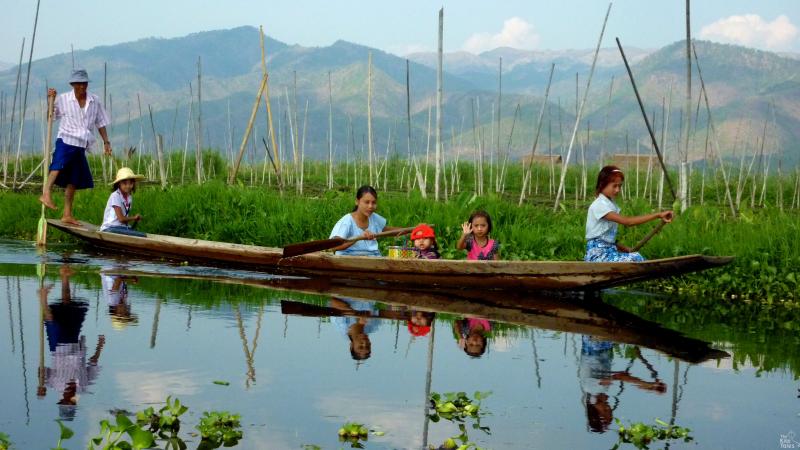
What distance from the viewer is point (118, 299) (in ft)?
23.6

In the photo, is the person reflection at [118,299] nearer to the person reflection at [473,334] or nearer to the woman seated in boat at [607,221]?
the person reflection at [473,334]

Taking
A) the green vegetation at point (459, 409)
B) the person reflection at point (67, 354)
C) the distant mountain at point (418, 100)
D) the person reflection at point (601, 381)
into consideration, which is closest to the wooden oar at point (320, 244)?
the person reflection at point (67, 354)

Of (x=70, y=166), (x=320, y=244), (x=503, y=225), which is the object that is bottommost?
(x=320, y=244)

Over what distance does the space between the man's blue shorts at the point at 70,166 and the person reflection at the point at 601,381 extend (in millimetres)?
5989

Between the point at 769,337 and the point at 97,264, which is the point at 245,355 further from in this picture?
the point at 97,264

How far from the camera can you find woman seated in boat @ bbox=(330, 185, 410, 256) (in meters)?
8.20

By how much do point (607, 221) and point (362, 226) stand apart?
6.38 feet

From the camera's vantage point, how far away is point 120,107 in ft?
468

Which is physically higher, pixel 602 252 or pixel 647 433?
pixel 602 252

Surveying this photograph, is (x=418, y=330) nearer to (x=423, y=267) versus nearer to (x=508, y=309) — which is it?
(x=508, y=309)

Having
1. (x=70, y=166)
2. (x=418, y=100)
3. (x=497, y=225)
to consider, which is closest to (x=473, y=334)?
(x=497, y=225)

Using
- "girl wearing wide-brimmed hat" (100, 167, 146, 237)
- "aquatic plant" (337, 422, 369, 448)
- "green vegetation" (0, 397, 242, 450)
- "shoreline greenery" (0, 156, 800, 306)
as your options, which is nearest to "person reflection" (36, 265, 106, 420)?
"green vegetation" (0, 397, 242, 450)

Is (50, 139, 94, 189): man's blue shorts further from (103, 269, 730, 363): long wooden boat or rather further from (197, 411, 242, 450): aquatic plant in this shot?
(197, 411, 242, 450): aquatic plant

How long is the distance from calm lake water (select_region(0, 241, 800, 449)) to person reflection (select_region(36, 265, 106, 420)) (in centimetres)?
1
